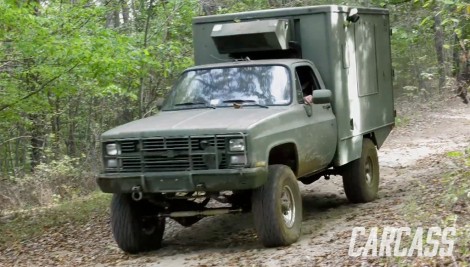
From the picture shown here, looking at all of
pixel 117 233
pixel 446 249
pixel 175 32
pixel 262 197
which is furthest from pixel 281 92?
pixel 175 32

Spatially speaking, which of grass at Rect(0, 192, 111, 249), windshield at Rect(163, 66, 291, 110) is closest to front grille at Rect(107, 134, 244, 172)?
windshield at Rect(163, 66, 291, 110)

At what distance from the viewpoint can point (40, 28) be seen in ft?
33.0

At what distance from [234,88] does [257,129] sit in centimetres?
142

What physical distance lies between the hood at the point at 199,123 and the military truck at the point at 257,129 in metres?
0.01

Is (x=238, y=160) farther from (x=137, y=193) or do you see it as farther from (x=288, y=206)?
(x=137, y=193)

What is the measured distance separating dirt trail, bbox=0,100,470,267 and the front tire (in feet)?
0.43

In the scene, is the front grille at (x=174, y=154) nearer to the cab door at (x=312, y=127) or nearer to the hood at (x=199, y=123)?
the hood at (x=199, y=123)

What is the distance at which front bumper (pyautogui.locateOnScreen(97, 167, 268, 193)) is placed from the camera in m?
7.33

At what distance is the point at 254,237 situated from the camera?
883 cm

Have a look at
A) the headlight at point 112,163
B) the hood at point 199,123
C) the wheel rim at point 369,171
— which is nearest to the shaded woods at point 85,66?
the wheel rim at point 369,171

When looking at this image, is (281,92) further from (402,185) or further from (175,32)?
(175,32)

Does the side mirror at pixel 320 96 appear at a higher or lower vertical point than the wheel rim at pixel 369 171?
higher

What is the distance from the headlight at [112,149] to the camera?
7883mm

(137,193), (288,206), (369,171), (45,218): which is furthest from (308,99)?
(45,218)
